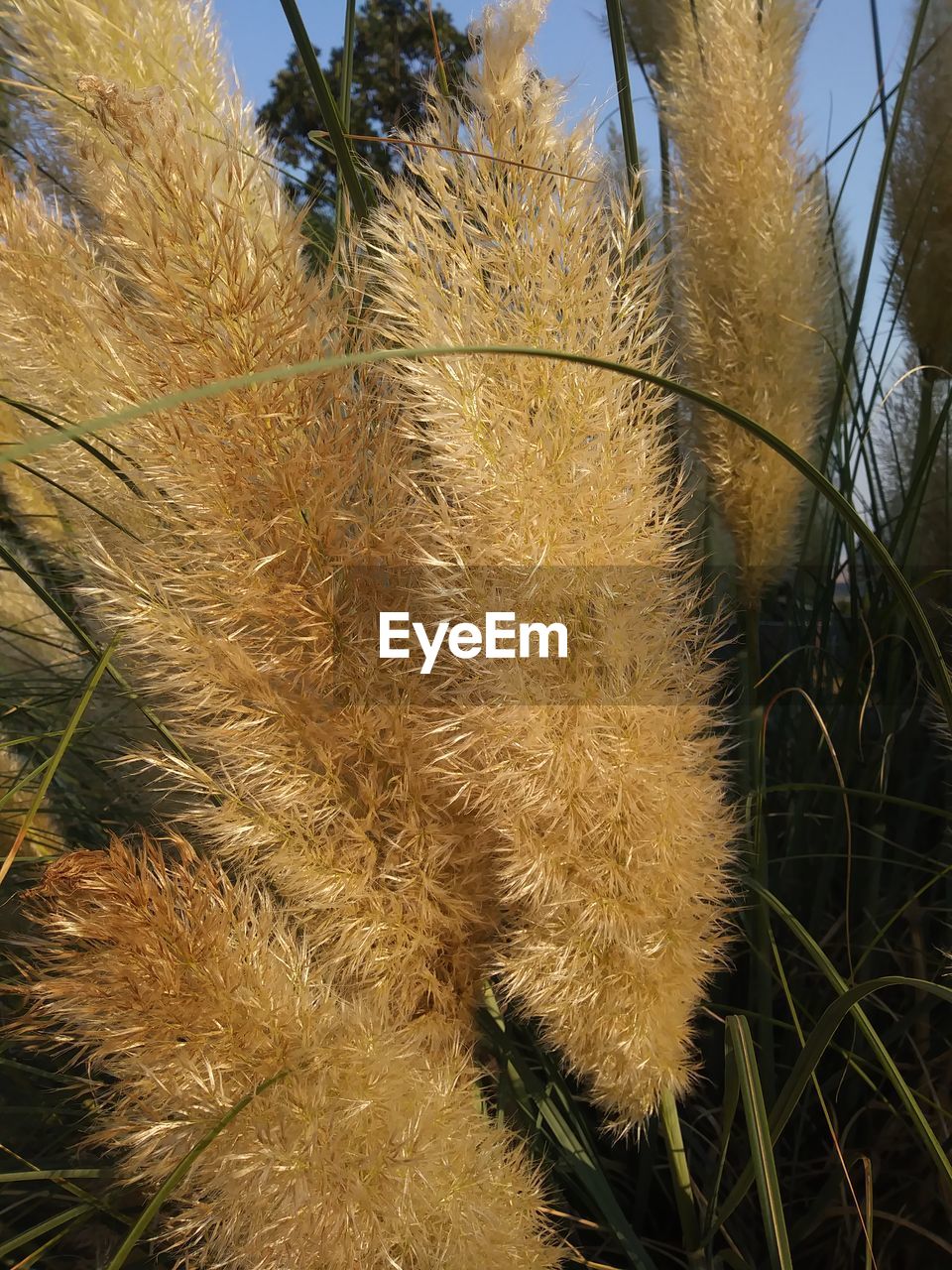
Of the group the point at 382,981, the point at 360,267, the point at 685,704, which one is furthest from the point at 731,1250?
the point at 360,267

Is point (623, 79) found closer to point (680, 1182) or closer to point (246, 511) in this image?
point (246, 511)

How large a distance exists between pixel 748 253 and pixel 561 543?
87cm

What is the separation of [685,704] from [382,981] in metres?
0.46

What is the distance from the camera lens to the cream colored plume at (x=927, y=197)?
176 cm

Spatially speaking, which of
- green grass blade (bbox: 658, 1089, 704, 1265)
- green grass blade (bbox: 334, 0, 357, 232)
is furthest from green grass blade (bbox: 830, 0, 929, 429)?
green grass blade (bbox: 658, 1089, 704, 1265)

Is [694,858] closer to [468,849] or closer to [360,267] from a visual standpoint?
[468,849]

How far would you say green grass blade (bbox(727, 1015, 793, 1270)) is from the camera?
39.2 inches

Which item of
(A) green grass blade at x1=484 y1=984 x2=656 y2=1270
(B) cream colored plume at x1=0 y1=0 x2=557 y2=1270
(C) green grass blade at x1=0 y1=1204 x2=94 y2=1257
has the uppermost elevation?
(B) cream colored plume at x1=0 y1=0 x2=557 y2=1270

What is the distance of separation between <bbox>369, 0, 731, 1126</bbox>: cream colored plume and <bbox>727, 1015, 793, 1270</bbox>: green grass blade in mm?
78

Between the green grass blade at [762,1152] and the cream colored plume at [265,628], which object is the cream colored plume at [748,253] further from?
the green grass blade at [762,1152]

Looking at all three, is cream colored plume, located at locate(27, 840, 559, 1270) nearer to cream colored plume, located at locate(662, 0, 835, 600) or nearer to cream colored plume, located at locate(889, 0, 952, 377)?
cream colored plume, located at locate(662, 0, 835, 600)

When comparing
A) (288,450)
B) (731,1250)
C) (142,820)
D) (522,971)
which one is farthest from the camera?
(142,820)

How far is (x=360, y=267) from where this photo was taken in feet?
3.28

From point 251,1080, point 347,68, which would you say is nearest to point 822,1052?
point 251,1080
